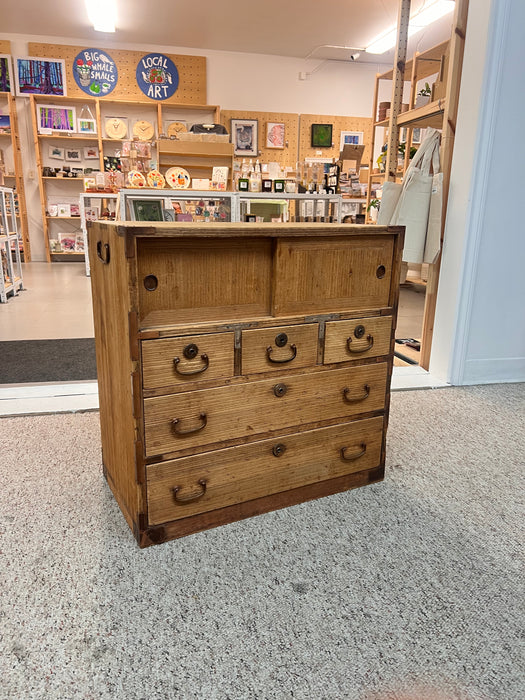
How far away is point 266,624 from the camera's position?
1186 millimetres

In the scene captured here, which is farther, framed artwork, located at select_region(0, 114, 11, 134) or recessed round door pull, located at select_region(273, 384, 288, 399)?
framed artwork, located at select_region(0, 114, 11, 134)

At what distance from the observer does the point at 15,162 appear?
27.4 feet

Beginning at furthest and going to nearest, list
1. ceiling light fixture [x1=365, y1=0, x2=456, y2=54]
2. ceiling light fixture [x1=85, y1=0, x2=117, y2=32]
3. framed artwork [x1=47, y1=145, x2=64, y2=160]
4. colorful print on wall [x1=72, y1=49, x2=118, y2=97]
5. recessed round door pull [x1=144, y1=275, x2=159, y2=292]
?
1. framed artwork [x1=47, y1=145, x2=64, y2=160]
2. colorful print on wall [x1=72, y1=49, x2=118, y2=97]
3. ceiling light fixture [x1=85, y1=0, x2=117, y2=32]
4. ceiling light fixture [x1=365, y1=0, x2=456, y2=54]
5. recessed round door pull [x1=144, y1=275, x2=159, y2=292]

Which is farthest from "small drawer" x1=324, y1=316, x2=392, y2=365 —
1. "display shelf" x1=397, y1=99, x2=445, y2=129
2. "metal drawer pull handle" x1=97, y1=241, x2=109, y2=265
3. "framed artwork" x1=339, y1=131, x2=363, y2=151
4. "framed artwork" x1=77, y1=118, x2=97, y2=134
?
"framed artwork" x1=339, y1=131, x2=363, y2=151

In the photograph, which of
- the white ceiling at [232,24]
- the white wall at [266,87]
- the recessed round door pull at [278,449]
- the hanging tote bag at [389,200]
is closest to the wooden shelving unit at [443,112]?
the hanging tote bag at [389,200]

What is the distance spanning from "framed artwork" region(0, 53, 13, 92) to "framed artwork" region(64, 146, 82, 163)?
3.86 feet

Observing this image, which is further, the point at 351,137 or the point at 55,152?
the point at 351,137

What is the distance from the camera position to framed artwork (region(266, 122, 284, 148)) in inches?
361

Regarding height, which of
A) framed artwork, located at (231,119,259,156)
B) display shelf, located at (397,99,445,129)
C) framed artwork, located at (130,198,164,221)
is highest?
framed artwork, located at (231,119,259,156)

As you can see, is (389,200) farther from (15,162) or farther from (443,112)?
(15,162)

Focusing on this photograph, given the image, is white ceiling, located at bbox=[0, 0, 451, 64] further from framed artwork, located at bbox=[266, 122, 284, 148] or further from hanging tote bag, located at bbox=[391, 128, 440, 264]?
hanging tote bag, located at bbox=[391, 128, 440, 264]

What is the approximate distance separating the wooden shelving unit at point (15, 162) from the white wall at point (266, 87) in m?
0.11

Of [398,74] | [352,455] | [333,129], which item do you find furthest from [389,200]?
[333,129]

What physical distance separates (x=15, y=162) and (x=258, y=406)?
8.63m
